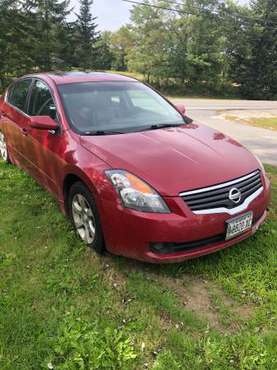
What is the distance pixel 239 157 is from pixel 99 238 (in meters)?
1.45

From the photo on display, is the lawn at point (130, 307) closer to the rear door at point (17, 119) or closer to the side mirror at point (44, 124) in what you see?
the side mirror at point (44, 124)

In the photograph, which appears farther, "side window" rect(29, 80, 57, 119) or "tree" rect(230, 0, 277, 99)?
"tree" rect(230, 0, 277, 99)

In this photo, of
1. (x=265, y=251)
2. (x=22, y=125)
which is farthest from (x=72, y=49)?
(x=265, y=251)

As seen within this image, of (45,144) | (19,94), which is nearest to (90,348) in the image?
(45,144)

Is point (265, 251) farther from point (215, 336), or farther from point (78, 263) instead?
point (78, 263)

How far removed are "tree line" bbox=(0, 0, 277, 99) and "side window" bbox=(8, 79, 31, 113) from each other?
20.3m

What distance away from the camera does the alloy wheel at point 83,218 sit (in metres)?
3.17

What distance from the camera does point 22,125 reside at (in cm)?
450

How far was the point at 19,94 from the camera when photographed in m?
Answer: 4.93

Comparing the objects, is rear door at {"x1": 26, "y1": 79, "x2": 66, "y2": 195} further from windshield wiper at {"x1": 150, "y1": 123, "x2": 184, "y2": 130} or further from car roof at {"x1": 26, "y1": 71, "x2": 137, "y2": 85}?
windshield wiper at {"x1": 150, "y1": 123, "x2": 184, "y2": 130}

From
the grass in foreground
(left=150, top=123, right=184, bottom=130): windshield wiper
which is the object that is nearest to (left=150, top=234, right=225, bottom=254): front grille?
(left=150, top=123, right=184, bottom=130): windshield wiper

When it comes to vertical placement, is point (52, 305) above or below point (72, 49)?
below

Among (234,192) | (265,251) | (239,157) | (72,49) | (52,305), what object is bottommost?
(52,305)

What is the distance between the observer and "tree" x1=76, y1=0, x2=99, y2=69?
34406mm
